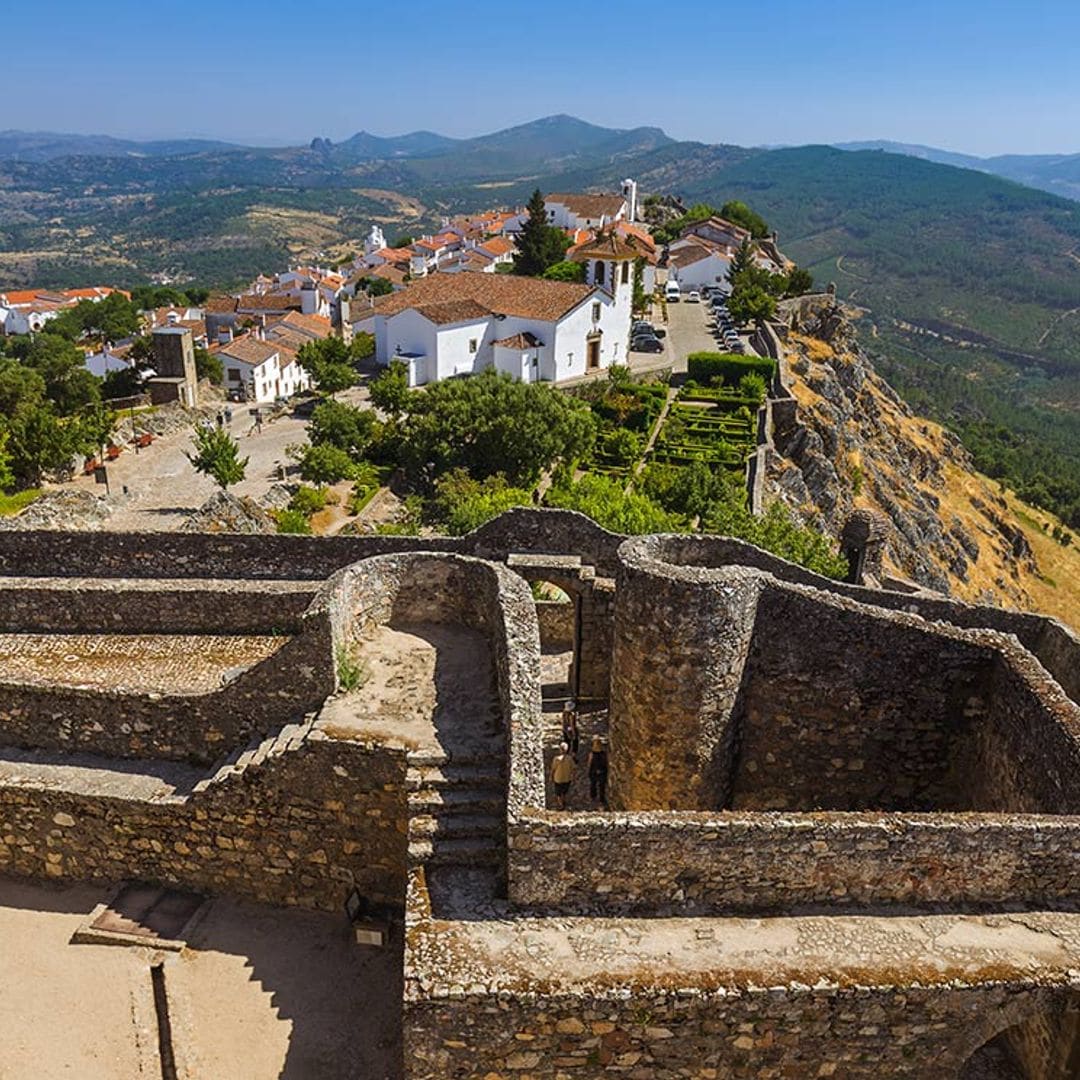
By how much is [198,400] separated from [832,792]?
153 feet

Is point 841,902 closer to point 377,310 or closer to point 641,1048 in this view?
point 641,1048

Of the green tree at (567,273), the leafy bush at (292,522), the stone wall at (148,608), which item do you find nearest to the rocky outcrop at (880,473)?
the green tree at (567,273)

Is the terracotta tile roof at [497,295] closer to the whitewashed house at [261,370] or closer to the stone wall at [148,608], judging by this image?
the whitewashed house at [261,370]

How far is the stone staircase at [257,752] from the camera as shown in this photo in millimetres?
11461

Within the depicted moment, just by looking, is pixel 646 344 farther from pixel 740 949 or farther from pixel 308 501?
pixel 740 949

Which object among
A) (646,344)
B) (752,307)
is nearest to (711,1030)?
(646,344)

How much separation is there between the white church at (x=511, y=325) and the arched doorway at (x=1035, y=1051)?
45655mm

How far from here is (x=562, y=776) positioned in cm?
1321

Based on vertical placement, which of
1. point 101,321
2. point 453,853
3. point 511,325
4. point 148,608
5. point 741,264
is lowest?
point 101,321

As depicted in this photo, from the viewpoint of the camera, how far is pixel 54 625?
15609 millimetres

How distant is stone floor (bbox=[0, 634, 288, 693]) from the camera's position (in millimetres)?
14172

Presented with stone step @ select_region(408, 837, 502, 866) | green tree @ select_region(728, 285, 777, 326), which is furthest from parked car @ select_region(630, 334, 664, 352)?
stone step @ select_region(408, 837, 502, 866)

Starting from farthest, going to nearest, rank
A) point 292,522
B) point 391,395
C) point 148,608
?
point 391,395 → point 292,522 → point 148,608

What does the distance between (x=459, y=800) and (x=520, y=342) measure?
152 feet
